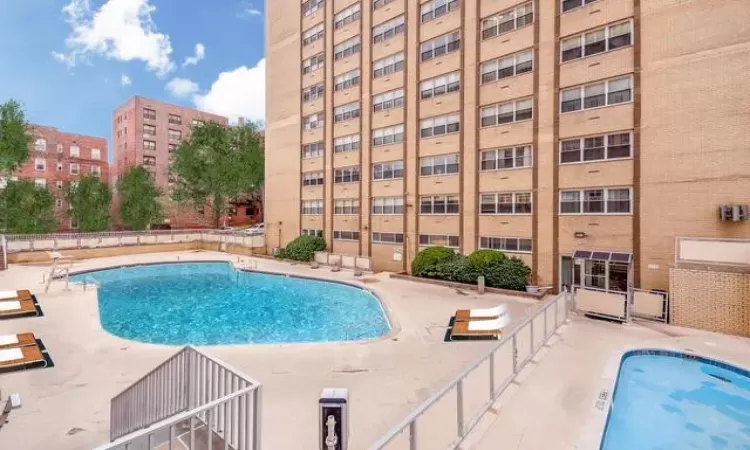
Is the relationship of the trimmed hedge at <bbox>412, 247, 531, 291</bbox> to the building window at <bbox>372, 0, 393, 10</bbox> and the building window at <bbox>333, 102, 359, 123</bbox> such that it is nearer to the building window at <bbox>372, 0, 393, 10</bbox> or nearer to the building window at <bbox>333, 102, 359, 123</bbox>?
the building window at <bbox>333, 102, 359, 123</bbox>

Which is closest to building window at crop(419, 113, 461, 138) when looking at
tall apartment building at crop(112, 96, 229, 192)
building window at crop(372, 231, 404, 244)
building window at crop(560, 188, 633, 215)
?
building window at crop(372, 231, 404, 244)

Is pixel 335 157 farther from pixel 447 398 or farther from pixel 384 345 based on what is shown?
pixel 447 398

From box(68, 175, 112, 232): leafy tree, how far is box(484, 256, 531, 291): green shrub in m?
43.2

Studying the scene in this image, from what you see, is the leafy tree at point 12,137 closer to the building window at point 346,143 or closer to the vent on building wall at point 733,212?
the building window at point 346,143

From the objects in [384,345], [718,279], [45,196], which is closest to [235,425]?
[384,345]

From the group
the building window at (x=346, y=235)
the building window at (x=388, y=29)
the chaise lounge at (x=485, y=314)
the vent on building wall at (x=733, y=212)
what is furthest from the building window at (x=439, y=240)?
the building window at (x=388, y=29)

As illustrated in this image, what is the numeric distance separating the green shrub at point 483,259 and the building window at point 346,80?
686 inches

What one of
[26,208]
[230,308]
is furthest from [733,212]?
[26,208]

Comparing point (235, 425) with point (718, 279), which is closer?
point (235, 425)

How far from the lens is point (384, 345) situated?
38.0ft

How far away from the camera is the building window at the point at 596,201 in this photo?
18297 millimetres

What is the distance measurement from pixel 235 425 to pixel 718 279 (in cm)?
1627

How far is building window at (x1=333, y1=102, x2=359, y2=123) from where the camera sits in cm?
3083

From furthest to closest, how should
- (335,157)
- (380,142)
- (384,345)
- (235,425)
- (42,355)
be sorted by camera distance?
(335,157)
(380,142)
(384,345)
(42,355)
(235,425)
